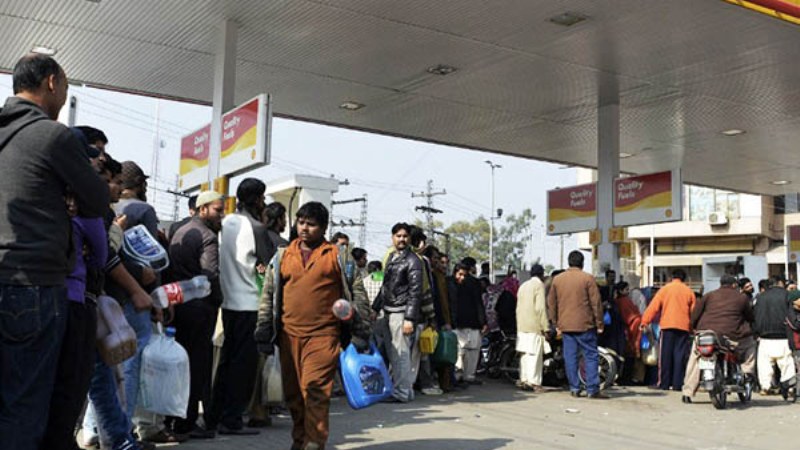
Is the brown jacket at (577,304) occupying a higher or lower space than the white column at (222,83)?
lower

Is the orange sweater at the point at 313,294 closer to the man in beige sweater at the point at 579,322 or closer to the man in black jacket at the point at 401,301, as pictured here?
the man in black jacket at the point at 401,301

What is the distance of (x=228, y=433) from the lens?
6871 mm

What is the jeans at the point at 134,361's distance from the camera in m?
5.65

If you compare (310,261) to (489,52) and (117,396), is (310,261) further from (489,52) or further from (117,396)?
(489,52)

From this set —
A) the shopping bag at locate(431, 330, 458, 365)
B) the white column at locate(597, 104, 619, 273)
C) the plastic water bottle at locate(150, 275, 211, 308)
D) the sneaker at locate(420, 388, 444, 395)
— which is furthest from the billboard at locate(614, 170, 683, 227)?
the plastic water bottle at locate(150, 275, 211, 308)

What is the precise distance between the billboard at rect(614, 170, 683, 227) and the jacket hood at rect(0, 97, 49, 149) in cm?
1296

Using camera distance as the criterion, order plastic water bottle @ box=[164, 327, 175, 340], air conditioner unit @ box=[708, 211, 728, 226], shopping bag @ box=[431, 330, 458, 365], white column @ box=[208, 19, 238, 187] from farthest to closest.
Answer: air conditioner unit @ box=[708, 211, 728, 226] < white column @ box=[208, 19, 238, 187] < shopping bag @ box=[431, 330, 458, 365] < plastic water bottle @ box=[164, 327, 175, 340]

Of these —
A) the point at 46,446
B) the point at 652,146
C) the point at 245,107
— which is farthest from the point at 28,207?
the point at 652,146

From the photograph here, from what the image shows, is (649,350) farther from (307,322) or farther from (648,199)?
(307,322)

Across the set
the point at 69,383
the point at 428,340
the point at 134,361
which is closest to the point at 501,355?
the point at 428,340

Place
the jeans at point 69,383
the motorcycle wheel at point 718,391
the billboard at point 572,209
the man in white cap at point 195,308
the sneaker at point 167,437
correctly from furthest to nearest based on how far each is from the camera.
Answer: the billboard at point 572,209, the motorcycle wheel at point 718,391, the man in white cap at point 195,308, the sneaker at point 167,437, the jeans at point 69,383

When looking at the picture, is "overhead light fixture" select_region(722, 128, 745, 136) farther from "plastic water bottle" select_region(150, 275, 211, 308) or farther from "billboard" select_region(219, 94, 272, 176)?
"plastic water bottle" select_region(150, 275, 211, 308)

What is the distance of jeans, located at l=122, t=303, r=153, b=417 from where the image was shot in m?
5.65

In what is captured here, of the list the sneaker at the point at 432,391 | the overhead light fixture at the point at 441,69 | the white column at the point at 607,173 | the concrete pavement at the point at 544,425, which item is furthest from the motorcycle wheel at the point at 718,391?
the overhead light fixture at the point at 441,69
